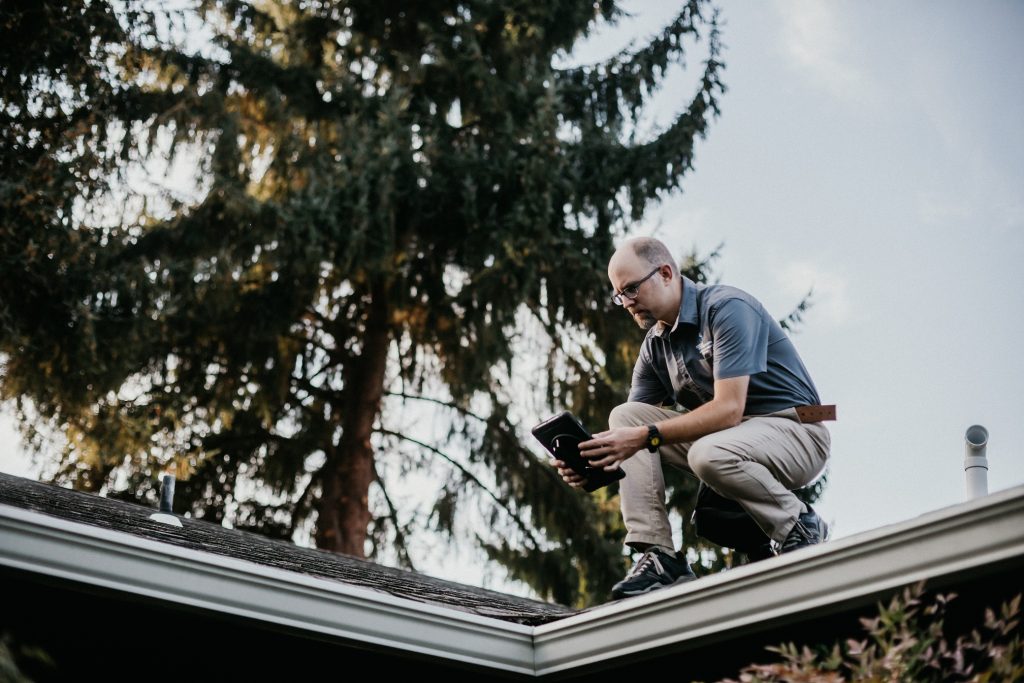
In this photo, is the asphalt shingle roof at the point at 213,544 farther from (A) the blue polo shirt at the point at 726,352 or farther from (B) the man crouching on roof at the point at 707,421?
(A) the blue polo shirt at the point at 726,352

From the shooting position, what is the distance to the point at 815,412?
141 inches

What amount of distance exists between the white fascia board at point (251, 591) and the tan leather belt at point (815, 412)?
3.54ft

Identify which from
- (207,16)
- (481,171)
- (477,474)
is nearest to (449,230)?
(481,171)

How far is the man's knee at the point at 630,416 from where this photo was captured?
3.84 meters

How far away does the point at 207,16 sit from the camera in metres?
11.7

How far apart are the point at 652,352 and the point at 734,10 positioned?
9048mm

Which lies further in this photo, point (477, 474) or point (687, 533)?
point (477, 474)

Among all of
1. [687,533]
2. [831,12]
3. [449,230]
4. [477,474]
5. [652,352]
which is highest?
[831,12]

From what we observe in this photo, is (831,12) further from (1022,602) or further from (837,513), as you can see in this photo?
(1022,602)

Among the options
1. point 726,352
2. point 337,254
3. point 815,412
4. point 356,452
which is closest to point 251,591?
point 726,352

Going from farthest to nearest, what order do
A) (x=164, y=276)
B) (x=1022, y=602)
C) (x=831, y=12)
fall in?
(x=831, y=12) < (x=164, y=276) < (x=1022, y=602)

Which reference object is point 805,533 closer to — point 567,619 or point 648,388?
point 567,619

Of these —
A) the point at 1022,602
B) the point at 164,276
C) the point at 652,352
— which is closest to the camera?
the point at 1022,602

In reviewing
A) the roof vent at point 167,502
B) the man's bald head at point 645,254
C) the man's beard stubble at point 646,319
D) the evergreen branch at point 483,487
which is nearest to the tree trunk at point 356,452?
the evergreen branch at point 483,487
